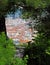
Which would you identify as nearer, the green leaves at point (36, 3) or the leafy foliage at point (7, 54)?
the leafy foliage at point (7, 54)

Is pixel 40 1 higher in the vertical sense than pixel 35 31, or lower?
higher

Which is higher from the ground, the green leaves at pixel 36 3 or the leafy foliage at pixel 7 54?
the green leaves at pixel 36 3

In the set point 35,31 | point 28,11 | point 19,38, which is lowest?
point 19,38

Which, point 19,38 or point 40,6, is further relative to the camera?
point 19,38

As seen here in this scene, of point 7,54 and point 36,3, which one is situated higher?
point 36,3

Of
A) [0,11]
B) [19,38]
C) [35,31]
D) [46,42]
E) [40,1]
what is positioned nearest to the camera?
[40,1]

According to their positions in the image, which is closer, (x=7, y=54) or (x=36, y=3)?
(x=7, y=54)

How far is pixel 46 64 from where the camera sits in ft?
16.4

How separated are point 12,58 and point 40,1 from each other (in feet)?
2.79

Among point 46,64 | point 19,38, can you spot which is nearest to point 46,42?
point 46,64

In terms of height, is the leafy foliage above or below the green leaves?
below

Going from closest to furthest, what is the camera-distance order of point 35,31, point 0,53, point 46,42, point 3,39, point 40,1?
1. point 0,53
2. point 3,39
3. point 40,1
4. point 46,42
5. point 35,31

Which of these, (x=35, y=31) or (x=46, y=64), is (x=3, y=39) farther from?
(x=35, y=31)

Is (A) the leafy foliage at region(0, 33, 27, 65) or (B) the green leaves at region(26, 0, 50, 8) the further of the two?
(B) the green leaves at region(26, 0, 50, 8)
